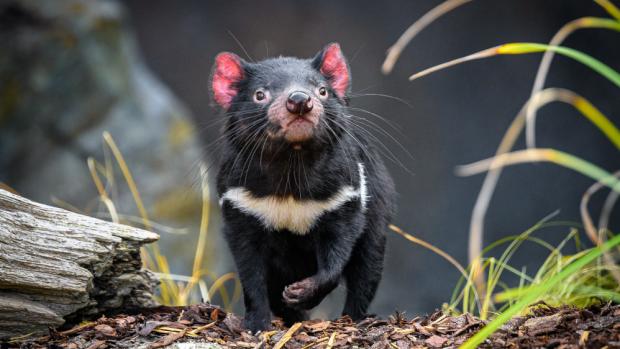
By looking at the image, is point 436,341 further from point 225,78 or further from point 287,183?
point 225,78

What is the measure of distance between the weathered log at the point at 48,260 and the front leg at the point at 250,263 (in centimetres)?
40

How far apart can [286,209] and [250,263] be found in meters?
Answer: 0.31

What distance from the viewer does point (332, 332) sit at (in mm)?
3033

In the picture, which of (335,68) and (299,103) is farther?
(335,68)

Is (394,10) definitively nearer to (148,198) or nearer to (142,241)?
(148,198)

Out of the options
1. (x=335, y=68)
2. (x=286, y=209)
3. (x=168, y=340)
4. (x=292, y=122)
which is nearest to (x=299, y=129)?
(x=292, y=122)

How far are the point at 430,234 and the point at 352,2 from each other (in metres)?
2.72

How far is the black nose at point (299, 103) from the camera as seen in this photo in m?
2.89

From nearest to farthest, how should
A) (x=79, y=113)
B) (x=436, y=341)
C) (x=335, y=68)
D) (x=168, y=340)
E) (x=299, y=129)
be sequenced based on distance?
(x=436, y=341) → (x=168, y=340) → (x=299, y=129) → (x=335, y=68) → (x=79, y=113)

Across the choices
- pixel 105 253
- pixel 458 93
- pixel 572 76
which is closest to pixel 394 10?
pixel 458 93

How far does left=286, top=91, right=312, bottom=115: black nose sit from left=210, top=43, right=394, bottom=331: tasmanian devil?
12 centimetres

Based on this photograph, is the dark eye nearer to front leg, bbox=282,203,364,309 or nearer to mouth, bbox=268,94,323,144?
mouth, bbox=268,94,323,144

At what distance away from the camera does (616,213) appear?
280 inches

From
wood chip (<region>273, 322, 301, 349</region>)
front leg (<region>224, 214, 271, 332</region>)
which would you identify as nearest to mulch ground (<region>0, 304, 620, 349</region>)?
wood chip (<region>273, 322, 301, 349</region>)
